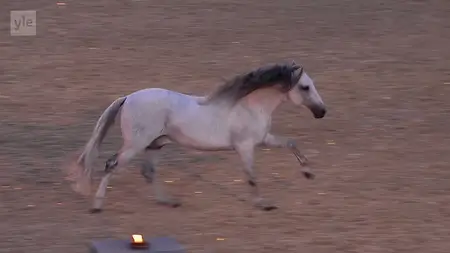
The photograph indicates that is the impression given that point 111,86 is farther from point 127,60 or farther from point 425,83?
point 425,83

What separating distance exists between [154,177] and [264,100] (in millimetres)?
1071

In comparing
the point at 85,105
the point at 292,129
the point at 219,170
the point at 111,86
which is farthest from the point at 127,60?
the point at 219,170

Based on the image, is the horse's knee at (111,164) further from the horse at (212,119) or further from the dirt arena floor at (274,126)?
the dirt arena floor at (274,126)

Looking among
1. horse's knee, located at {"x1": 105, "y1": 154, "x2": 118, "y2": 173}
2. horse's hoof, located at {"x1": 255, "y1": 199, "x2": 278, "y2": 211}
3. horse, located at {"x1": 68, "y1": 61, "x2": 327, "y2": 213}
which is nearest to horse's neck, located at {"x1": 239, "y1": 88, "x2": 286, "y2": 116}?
horse, located at {"x1": 68, "y1": 61, "x2": 327, "y2": 213}

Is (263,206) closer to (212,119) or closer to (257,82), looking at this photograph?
(212,119)

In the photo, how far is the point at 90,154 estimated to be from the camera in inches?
275

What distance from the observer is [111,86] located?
35.1 feet

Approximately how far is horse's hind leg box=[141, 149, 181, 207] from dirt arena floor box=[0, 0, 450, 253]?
0.09 metres

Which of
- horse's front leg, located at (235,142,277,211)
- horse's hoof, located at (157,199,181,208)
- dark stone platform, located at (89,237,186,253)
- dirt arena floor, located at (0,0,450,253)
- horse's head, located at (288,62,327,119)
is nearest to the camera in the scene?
dark stone platform, located at (89,237,186,253)

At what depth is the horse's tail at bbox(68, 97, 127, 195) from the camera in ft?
23.0

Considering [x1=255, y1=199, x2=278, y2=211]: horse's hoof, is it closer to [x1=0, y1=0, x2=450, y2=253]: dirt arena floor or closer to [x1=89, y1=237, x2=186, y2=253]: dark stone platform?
[x1=0, y1=0, x2=450, y2=253]: dirt arena floor

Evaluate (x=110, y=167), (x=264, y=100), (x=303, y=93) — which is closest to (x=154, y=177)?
(x=110, y=167)

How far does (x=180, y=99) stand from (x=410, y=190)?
208cm

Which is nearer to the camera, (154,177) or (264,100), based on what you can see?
(264,100)
